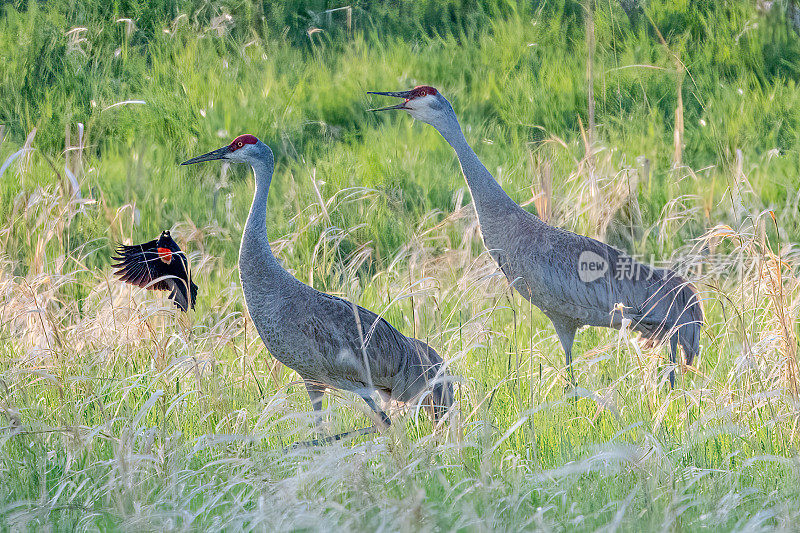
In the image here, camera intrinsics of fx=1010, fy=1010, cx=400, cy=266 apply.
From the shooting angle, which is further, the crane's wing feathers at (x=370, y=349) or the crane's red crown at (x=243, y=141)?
the crane's red crown at (x=243, y=141)

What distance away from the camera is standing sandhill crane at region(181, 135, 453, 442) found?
3639 millimetres

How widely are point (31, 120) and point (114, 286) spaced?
8.73 ft

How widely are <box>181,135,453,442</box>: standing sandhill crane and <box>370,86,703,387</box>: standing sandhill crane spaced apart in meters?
0.71

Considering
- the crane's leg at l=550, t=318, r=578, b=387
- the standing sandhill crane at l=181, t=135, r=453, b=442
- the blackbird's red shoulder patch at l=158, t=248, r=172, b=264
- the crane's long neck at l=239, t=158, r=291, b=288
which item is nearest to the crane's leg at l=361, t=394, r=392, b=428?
the standing sandhill crane at l=181, t=135, r=453, b=442

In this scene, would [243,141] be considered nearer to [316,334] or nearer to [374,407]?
[316,334]

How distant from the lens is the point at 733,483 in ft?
9.89

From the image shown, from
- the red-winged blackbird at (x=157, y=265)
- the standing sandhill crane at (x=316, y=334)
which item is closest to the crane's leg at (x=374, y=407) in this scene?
the standing sandhill crane at (x=316, y=334)

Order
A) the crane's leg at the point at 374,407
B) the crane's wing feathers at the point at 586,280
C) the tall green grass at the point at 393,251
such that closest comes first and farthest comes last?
the tall green grass at the point at 393,251, the crane's leg at the point at 374,407, the crane's wing feathers at the point at 586,280

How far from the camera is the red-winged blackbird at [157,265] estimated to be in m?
3.74

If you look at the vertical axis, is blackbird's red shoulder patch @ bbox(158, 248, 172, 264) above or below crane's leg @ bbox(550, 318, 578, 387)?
above

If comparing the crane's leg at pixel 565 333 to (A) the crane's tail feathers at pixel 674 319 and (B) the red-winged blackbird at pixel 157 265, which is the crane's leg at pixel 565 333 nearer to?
(A) the crane's tail feathers at pixel 674 319

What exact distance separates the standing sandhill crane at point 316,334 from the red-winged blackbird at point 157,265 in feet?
0.89

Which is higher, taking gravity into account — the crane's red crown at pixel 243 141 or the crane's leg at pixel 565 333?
the crane's red crown at pixel 243 141

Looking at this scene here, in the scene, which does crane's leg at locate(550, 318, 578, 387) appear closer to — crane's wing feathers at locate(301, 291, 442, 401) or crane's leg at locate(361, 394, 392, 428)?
crane's wing feathers at locate(301, 291, 442, 401)
